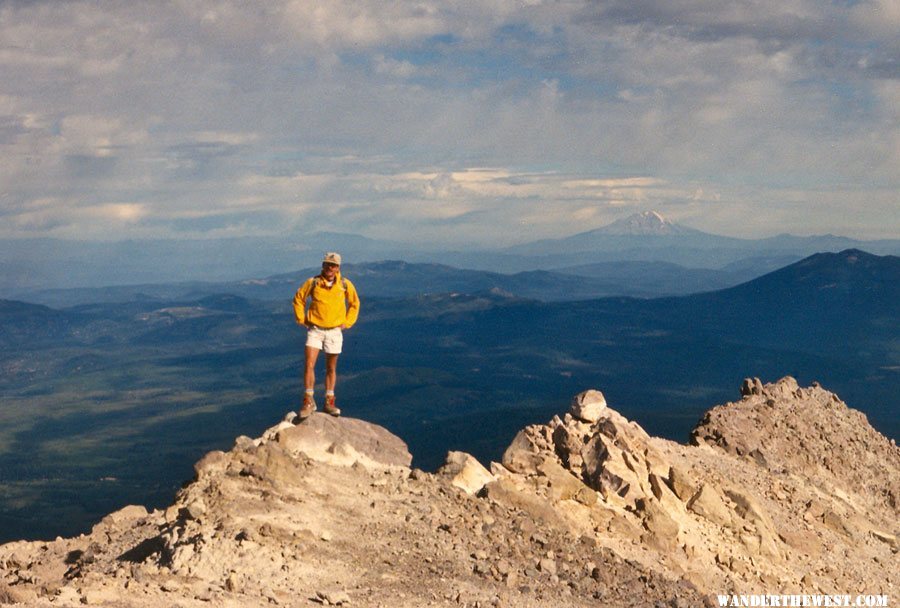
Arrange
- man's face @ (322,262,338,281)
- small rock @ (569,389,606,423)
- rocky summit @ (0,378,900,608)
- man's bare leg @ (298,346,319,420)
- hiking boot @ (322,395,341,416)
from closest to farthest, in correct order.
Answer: rocky summit @ (0,378,900,608)
man's face @ (322,262,338,281)
man's bare leg @ (298,346,319,420)
hiking boot @ (322,395,341,416)
small rock @ (569,389,606,423)

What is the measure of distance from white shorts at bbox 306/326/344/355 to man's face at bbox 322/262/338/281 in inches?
48.8

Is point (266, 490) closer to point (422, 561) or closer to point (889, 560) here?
point (422, 561)

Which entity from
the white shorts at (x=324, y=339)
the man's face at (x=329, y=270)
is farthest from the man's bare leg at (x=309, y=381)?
the man's face at (x=329, y=270)

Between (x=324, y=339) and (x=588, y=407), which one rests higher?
(x=324, y=339)

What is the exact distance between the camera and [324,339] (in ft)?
68.2

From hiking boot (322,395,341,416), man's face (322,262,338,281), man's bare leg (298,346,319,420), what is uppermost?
man's face (322,262,338,281)

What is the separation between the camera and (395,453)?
65.8ft

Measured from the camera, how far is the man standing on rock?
801 inches

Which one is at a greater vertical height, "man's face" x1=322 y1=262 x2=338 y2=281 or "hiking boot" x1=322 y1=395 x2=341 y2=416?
"man's face" x1=322 y1=262 x2=338 y2=281

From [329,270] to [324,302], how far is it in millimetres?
743

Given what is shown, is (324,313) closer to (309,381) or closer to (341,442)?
(309,381)

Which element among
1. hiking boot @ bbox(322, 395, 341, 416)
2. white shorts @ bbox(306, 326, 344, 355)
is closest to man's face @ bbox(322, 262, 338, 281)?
white shorts @ bbox(306, 326, 344, 355)

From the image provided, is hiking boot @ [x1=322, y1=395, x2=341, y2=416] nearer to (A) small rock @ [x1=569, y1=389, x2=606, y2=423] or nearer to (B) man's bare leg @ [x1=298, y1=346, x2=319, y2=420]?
(B) man's bare leg @ [x1=298, y1=346, x2=319, y2=420]

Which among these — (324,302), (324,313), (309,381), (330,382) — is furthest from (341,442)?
(324,302)
